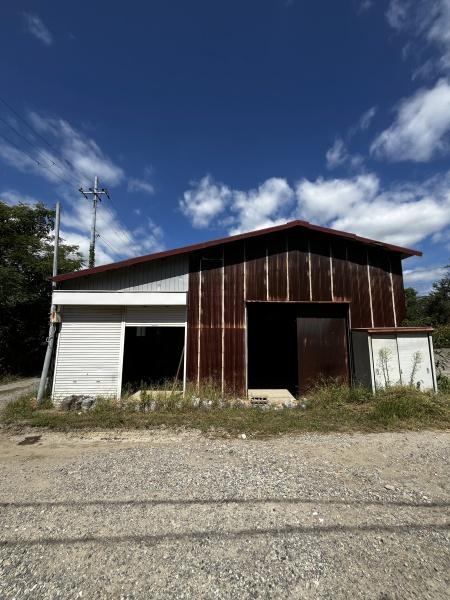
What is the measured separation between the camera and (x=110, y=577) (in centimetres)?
234

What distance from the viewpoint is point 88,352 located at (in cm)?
866

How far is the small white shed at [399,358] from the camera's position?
7836 millimetres

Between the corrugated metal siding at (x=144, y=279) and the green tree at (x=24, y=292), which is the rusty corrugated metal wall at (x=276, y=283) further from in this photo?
the green tree at (x=24, y=292)

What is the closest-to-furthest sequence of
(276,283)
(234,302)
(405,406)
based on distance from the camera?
1. (405,406)
2. (234,302)
3. (276,283)

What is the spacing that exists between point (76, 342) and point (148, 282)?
2.70m

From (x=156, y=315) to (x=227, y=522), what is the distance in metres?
6.55

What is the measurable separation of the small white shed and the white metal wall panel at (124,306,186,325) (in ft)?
17.4

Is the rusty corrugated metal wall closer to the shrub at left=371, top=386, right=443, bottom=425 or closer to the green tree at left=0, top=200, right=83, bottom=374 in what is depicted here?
the shrub at left=371, top=386, right=443, bottom=425

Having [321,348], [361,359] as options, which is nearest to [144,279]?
[321,348]

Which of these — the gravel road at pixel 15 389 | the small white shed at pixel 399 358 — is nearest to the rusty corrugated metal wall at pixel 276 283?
the small white shed at pixel 399 358

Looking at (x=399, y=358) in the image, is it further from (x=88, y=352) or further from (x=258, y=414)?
(x=88, y=352)

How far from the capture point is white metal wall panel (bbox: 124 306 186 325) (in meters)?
8.91

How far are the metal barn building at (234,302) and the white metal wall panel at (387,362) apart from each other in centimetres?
25

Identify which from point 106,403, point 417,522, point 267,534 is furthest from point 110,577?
point 106,403
